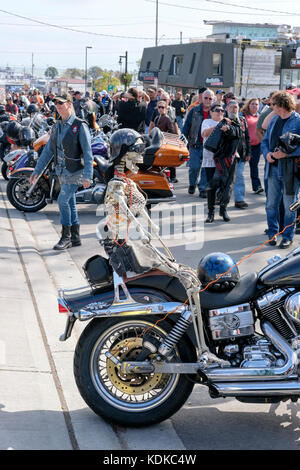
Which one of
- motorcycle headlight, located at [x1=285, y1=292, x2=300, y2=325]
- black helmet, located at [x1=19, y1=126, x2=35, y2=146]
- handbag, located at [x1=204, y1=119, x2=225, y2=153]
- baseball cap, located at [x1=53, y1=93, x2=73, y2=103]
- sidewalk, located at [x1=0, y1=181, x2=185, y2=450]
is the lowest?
sidewalk, located at [x1=0, y1=181, x2=185, y2=450]

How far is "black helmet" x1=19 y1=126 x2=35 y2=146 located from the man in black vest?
4354mm

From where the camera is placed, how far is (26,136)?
39.9 feet

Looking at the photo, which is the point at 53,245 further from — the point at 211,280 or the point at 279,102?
the point at 211,280

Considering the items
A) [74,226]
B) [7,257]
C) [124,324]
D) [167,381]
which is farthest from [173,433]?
[74,226]

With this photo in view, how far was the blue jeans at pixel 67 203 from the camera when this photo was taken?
7.73 metres

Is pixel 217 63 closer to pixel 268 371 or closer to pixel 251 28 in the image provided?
pixel 268 371

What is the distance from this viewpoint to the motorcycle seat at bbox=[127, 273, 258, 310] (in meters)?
3.65

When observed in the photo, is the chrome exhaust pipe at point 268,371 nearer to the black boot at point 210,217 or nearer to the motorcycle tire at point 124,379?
the motorcycle tire at point 124,379

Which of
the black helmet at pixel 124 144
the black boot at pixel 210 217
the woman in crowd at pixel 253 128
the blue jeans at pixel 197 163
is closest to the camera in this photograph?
the black helmet at pixel 124 144

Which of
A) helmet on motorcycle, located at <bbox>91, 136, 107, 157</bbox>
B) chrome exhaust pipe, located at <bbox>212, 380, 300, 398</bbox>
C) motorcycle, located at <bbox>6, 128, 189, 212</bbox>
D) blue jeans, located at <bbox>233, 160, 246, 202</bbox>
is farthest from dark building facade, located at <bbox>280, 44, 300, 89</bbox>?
chrome exhaust pipe, located at <bbox>212, 380, 300, 398</bbox>

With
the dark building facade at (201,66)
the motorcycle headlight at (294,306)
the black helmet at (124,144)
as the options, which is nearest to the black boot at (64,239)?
the black helmet at (124,144)

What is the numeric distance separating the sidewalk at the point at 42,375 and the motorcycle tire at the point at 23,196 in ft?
8.71

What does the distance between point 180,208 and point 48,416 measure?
6948mm

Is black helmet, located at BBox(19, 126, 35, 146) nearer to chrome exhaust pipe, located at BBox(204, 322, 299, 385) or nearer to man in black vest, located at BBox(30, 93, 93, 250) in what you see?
man in black vest, located at BBox(30, 93, 93, 250)
